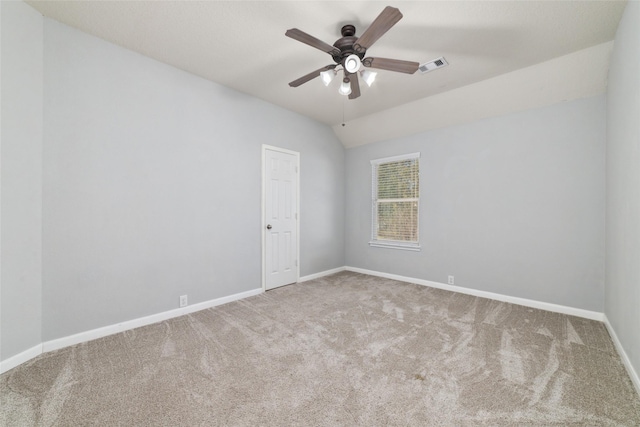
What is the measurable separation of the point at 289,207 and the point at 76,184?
2592 millimetres

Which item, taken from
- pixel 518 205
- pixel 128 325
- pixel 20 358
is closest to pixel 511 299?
pixel 518 205

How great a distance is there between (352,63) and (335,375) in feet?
8.05

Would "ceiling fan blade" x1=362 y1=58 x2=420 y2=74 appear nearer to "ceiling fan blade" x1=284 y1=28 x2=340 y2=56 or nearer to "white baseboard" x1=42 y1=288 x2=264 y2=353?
"ceiling fan blade" x1=284 y1=28 x2=340 y2=56

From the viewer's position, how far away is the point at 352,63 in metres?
2.12

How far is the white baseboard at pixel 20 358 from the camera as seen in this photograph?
1899 mm

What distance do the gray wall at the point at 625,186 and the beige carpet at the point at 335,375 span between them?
40 centimetres

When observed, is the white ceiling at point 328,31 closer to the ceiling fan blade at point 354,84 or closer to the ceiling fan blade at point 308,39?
the ceiling fan blade at point 308,39

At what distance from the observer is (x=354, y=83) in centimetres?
247

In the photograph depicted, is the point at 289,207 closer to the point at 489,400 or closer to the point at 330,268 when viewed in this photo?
the point at 330,268

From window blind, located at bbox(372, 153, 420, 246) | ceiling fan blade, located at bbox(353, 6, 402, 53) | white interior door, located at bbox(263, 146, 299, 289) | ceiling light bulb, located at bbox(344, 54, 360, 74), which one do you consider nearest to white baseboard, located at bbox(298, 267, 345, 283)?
white interior door, located at bbox(263, 146, 299, 289)

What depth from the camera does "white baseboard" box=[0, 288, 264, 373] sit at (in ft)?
6.54

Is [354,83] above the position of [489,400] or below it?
above

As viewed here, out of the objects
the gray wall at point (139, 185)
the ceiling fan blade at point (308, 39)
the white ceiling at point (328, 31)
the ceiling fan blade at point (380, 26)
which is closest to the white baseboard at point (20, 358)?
the gray wall at point (139, 185)

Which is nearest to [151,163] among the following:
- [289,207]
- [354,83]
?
[289,207]
